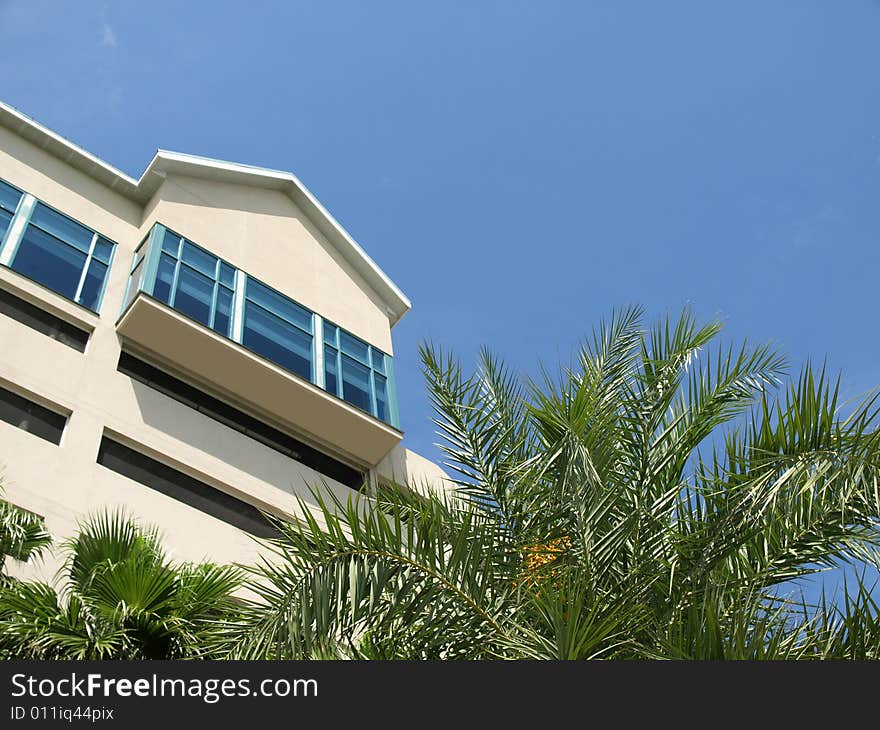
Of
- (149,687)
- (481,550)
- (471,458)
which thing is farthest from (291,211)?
(149,687)

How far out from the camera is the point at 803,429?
635 centimetres

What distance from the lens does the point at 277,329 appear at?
64.6 ft

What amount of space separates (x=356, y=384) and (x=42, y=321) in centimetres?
649

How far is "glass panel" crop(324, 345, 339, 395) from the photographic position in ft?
64.0

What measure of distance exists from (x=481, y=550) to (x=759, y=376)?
3.14 metres

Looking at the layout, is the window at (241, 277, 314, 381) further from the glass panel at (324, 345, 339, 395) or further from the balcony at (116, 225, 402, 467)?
Answer: the glass panel at (324, 345, 339, 395)

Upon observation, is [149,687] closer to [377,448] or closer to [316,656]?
[316,656]

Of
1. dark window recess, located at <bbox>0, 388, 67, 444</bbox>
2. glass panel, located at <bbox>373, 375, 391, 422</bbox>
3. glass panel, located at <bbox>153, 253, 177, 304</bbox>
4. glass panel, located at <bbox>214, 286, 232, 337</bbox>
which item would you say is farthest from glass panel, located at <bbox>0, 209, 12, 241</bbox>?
glass panel, located at <bbox>373, 375, 391, 422</bbox>

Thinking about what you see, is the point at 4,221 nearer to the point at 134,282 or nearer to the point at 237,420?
the point at 134,282

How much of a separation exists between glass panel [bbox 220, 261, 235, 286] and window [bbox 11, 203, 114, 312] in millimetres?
2218

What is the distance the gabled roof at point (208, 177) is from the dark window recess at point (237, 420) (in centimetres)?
501

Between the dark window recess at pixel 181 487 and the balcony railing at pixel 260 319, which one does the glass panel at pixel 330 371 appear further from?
the dark window recess at pixel 181 487

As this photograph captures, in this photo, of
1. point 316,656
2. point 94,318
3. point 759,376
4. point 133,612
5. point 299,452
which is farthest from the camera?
point 299,452

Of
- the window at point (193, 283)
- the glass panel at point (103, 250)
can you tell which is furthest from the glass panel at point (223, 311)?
the glass panel at point (103, 250)
